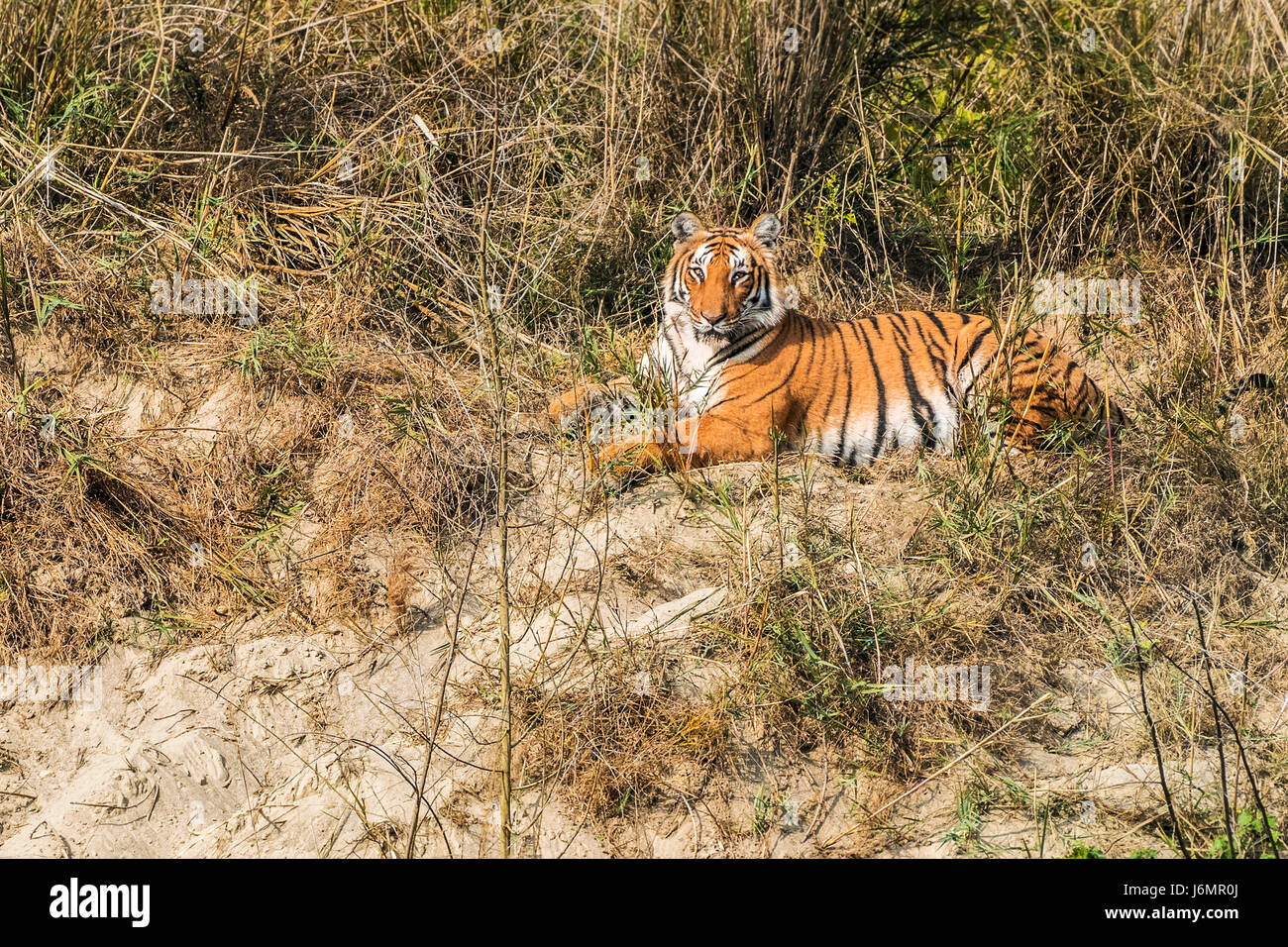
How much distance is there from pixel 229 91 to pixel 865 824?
3.97 m

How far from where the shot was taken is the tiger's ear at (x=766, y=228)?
4848mm

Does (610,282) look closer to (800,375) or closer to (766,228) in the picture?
(766,228)

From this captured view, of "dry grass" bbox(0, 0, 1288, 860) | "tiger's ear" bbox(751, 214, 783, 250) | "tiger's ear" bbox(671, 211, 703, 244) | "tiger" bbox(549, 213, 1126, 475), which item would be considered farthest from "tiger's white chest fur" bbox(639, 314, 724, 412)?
"tiger's ear" bbox(751, 214, 783, 250)

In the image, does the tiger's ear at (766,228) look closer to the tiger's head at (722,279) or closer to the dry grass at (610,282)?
the tiger's head at (722,279)

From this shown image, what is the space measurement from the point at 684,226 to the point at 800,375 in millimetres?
731

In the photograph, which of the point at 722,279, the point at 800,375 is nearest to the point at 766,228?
the point at 722,279

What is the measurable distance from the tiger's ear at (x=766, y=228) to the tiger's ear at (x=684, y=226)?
224 mm

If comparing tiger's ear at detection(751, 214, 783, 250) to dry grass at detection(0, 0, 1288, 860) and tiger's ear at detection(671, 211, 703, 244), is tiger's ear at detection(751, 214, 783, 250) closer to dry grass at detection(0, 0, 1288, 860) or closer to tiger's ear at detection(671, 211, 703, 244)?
tiger's ear at detection(671, 211, 703, 244)

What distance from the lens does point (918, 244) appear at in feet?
18.1

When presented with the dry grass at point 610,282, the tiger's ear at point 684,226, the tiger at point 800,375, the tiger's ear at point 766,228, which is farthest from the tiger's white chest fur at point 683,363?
the tiger's ear at point 766,228

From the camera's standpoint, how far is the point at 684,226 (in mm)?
4859

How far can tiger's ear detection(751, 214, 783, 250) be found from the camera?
15.9ft

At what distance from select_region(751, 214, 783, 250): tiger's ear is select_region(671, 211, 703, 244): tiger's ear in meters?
0.22

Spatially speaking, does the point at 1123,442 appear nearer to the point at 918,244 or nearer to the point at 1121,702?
the point at 1121,702
